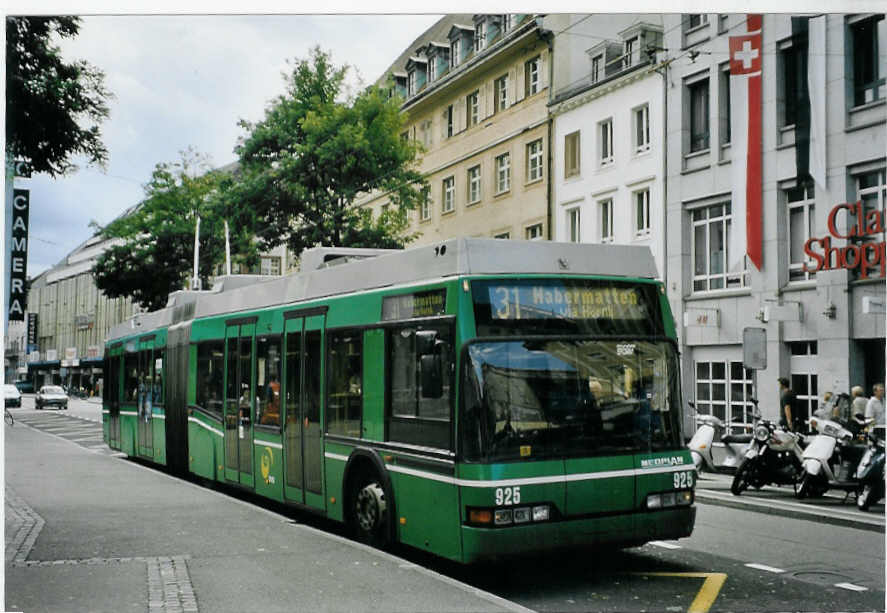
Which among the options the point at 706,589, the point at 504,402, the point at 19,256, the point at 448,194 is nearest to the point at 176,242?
the point at 448,194

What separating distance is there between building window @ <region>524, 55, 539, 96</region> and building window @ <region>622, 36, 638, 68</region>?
5.78ft

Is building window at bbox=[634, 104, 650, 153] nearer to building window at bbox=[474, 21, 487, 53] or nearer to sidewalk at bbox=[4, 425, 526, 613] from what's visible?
building window at bbox=[474, 21, 487, 53]

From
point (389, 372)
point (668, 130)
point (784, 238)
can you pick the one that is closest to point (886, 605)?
point (389, 372)

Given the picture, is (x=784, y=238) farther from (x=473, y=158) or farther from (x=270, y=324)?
(x=270, y=324)

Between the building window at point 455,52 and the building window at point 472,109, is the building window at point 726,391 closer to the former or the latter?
the building window at point 472,109

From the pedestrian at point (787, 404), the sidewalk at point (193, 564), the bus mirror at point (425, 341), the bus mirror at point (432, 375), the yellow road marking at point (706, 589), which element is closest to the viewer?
the sidewalk at point (193, 564)

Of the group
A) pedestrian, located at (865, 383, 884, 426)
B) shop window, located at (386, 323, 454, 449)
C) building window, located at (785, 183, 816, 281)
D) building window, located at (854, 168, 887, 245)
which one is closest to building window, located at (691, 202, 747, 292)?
building window, located at (785, 183, 816, 281)

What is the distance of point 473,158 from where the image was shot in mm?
20719

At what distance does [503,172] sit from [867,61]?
818 cm

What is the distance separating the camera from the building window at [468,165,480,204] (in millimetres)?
19000

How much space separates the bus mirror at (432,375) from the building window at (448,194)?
1224cm

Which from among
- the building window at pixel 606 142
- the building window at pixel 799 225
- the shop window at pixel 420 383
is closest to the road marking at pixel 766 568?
the shop window at pixel 420 383

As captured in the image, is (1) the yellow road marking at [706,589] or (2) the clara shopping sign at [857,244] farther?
(2) the clara shopping sign at [857,244]

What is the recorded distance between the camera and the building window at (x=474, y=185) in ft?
62.3
